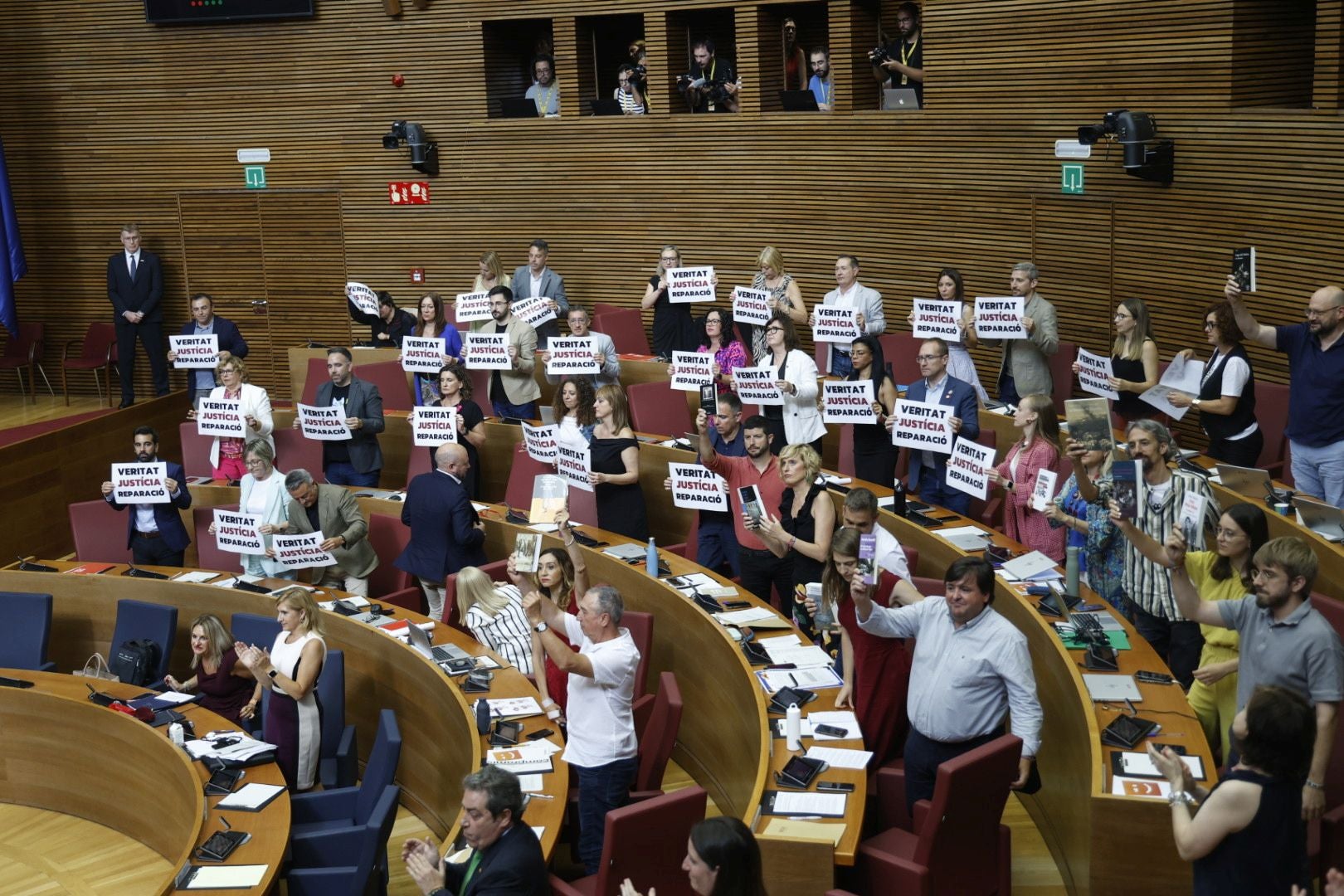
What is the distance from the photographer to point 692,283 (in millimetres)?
11359

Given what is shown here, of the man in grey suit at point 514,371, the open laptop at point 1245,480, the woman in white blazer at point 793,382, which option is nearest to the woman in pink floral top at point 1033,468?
the open laptop at point 1245,480

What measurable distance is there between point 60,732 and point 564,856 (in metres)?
3.15

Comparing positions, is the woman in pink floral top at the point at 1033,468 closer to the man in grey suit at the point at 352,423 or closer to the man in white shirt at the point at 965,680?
the man in white shirt at the point at 965,680

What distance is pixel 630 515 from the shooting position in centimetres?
877

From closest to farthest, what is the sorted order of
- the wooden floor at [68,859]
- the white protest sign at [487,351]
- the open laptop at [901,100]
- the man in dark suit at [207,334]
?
1. the wooden floor at [68,859]
2. the white protest sign at [487,351]
3. the open laptop at [901,100]
4. the man in dark suit at [207,334]

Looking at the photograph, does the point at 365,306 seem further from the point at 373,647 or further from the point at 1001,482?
the point at 1001,482

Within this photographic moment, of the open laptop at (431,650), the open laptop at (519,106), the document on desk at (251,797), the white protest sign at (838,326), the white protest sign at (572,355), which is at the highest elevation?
the open laptop at (519,106)

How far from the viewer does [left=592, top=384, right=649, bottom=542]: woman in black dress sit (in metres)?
8.58

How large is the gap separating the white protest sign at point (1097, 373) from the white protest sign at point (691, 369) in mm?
2486

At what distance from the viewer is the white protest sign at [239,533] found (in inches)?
337

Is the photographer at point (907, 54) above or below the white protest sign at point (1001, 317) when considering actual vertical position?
above

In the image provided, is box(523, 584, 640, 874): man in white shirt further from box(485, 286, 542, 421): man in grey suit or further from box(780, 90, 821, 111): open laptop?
box(780, 90, 821, 111): open laptop

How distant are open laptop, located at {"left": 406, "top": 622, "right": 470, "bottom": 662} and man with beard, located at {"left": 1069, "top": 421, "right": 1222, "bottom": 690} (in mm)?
3178

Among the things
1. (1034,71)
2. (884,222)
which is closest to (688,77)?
(884,222)
